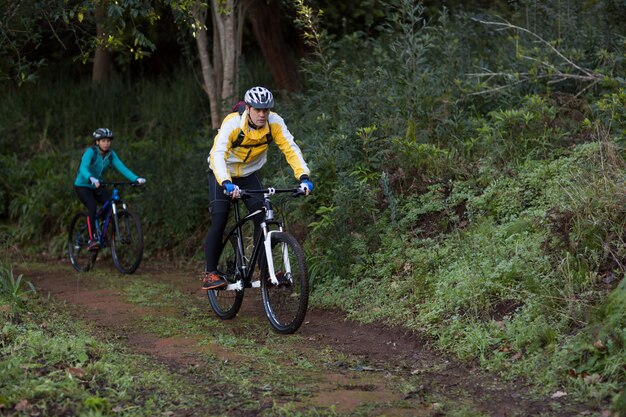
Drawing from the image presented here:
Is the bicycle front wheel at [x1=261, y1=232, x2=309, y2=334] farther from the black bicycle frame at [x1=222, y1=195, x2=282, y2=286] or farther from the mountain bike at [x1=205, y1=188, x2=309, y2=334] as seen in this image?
the black bicycle frame at [x1=222, y1=195, x2=282, y2=286]

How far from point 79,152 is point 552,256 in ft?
37.5

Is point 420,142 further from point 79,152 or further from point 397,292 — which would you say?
point 79,152

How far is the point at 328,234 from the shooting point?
9734 mm

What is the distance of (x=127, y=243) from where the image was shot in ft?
40.5

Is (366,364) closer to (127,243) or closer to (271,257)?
(271,257)

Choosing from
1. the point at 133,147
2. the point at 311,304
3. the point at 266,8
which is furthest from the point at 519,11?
the point at 133,147

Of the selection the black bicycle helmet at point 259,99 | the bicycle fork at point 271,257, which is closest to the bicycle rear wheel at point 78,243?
the bicycle fork at point 271,257

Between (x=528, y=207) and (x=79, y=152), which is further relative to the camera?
(x=79, y=152)

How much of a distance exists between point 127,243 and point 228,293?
3.88 metres

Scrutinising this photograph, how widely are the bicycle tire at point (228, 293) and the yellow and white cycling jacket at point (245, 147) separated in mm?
849

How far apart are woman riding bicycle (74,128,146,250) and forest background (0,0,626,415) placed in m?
0.90

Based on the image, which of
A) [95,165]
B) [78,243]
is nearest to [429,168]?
[95,165]

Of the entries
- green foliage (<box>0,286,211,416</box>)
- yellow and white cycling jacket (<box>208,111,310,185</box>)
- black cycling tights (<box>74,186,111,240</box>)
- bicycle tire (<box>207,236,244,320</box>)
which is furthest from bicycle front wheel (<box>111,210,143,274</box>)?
green foliage (<box>0,286,211,416</box>)

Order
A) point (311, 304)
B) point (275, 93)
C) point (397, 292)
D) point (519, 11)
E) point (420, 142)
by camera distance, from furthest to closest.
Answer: point (275, 93) < point (519, 11) < point (420, 142) < point (311, 304) < point (397, 292)
